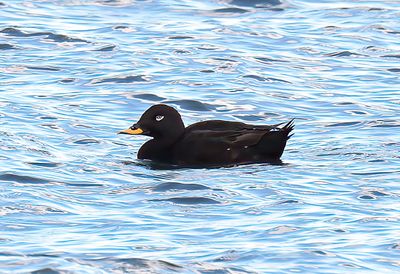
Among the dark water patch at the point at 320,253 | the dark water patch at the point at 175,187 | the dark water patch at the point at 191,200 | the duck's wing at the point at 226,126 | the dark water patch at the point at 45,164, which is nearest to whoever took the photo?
the dark water patch at the point at 320,253

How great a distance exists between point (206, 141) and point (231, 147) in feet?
0.81

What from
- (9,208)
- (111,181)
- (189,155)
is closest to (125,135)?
(189,155)

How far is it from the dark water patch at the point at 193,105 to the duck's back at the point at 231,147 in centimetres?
284

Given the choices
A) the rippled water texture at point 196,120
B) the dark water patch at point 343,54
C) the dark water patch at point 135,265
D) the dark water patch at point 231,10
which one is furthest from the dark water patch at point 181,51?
the dark water patch at point 135,265

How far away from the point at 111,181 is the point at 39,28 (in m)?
8.80

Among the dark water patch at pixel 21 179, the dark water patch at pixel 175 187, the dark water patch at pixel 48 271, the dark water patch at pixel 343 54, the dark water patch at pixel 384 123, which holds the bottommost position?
the dark water patch at pixel 343 54

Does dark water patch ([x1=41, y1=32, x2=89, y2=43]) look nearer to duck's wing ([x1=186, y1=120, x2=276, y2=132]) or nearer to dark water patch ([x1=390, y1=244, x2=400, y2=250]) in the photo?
duck's wing ([x1=186, y1=120, x2=276, y2=132])

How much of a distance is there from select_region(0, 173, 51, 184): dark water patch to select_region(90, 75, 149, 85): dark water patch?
17.1 feet

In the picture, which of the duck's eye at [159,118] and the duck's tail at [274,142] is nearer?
the duck's tail at [274,142]

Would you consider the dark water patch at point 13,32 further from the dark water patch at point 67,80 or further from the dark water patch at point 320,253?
the dark water patch at point 320,253

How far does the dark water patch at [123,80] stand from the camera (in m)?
19.0

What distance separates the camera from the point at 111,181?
1367 cm

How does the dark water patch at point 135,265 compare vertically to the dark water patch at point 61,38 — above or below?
above

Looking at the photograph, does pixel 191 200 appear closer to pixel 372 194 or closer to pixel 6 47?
pixel 372 194
